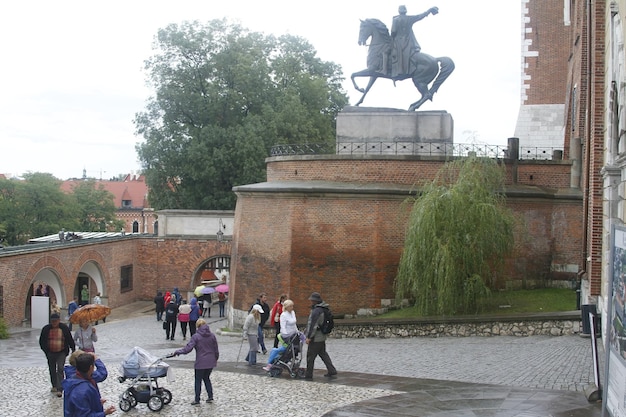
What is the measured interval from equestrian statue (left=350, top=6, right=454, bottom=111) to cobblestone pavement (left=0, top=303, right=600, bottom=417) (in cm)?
959

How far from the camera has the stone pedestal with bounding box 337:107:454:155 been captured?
83.0 ft

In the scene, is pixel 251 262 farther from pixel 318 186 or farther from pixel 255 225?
pixel 318 186

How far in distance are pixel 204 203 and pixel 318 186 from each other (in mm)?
18985

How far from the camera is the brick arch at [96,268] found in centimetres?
3453

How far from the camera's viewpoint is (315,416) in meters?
11.0

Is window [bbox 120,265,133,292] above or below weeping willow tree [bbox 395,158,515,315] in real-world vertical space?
below

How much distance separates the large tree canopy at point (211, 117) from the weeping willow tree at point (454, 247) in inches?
833

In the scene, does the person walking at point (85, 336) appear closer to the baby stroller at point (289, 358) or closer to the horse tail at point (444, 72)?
the baby stroller at point (289, 358)

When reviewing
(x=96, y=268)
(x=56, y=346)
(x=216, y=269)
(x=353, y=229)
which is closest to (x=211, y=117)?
(x=216, y=269)

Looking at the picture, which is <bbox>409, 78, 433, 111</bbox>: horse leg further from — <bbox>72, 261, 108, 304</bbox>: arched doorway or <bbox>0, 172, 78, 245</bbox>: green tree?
<bbox>0, 172, 78, 245</bbox>: green tree

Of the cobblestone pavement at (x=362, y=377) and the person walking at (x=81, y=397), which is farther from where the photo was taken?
the cobblestone pavement at (x=362, y=377)

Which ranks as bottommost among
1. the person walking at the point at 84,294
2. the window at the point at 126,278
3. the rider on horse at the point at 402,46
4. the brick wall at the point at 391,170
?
the person walking at the point at 84,294

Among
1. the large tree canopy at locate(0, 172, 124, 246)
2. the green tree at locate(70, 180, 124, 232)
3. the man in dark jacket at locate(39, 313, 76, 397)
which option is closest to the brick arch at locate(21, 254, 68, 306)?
the man in dark jacket at locate(39, 313, 76, 397)

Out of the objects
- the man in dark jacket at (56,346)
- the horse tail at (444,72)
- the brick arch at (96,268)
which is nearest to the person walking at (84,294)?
the brick arch at (96,268)
